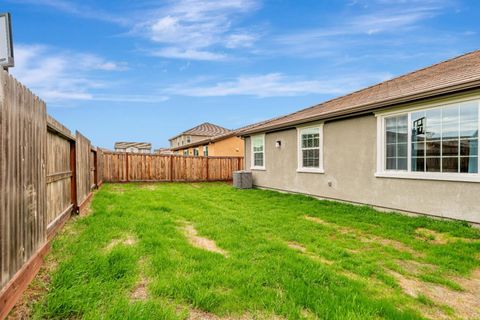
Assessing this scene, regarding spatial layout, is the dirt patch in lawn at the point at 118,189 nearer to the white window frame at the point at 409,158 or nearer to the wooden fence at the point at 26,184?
the wooden fence at the point at 26,184

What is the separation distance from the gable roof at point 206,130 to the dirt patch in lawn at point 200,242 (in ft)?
88.6

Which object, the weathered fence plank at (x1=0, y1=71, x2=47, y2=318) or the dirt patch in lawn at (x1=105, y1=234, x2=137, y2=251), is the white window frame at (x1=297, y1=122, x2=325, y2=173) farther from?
the weathered fence plank at (x1=0, y1=71, x2=47, y2=318)

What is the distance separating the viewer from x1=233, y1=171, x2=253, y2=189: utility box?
43.5ft

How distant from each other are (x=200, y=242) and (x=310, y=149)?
6520 mm

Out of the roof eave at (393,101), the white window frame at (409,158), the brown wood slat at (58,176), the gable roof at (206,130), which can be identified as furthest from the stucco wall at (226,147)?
the brown wood slat at (58,176)

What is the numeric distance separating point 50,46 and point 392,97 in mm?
16166

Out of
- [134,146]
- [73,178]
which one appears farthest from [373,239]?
[134,146]

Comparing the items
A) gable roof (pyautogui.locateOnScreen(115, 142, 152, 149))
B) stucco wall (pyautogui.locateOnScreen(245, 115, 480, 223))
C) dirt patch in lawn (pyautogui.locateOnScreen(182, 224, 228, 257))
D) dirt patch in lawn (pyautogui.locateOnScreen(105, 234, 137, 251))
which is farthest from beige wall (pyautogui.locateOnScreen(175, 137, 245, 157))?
gable roof (pyautogui.locateOnScreen(115, 142, 152, 149))

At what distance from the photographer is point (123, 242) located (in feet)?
14.1

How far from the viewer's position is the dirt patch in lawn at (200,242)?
13.7ft

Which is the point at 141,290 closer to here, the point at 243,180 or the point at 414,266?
the point at 414,266

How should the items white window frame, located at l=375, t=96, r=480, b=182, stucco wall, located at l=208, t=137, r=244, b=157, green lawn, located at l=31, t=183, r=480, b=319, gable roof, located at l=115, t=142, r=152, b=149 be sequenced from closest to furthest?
green lawn, located at l=31, t=183, r=480, b=319
white window frame, located at l=375, t=96, r=480, b=182
stucco wall, located at l=208, t=137, r=244, b=157
gable roof, located at l=115, t=142, r=152, b=149

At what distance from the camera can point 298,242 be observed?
4723 millimetres

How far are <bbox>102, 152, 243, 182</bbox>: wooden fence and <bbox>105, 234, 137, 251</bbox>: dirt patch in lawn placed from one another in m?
11.9
